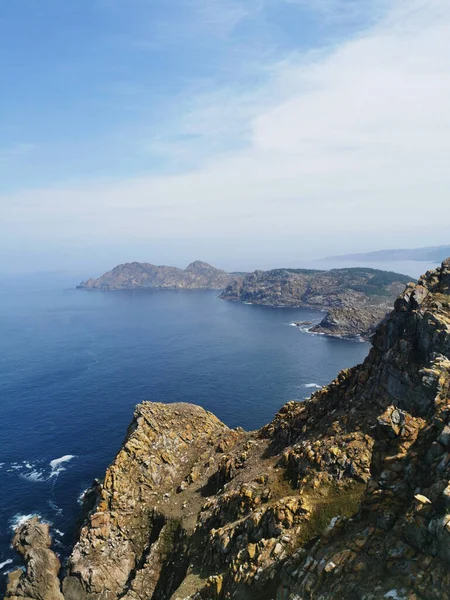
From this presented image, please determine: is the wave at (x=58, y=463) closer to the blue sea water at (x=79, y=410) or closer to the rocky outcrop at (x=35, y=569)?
the blue sea water at (x=79, y=410)

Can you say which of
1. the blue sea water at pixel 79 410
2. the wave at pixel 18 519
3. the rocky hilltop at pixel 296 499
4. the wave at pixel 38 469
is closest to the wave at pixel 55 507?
the blue sea water at pixel 79 410

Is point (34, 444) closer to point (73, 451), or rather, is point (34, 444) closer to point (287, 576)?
point (73, 451)

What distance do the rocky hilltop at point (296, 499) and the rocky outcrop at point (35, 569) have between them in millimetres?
231

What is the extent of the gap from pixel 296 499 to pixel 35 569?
2157 inches

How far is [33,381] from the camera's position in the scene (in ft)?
570

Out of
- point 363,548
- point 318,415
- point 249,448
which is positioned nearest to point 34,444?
point 249,448

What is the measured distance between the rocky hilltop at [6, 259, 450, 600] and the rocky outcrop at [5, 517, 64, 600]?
23cm

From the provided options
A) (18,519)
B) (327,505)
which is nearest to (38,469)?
(18,519)

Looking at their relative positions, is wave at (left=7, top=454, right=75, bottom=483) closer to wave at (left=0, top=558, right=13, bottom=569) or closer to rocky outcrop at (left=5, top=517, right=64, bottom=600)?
rocky outcrop at (left=5, top=517, right=64, bottom=600)

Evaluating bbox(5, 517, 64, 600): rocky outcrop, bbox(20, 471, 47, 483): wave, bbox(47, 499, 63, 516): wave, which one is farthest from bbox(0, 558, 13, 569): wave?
bbox(20, 471, 47, 483): wave

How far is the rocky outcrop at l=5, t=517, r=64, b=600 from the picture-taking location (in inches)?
2564

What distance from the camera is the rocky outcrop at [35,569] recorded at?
65125mm

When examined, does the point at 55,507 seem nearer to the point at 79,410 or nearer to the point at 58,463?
the point at 58,463

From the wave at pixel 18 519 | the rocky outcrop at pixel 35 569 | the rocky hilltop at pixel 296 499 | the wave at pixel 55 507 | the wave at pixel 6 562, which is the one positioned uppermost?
the rocky hilltop at pixel 296 499
